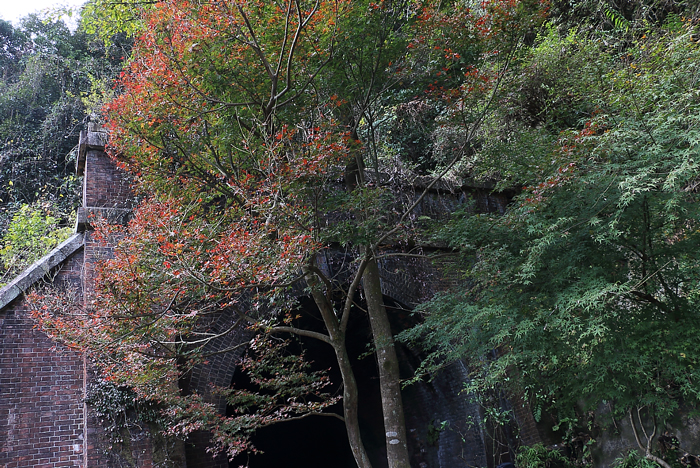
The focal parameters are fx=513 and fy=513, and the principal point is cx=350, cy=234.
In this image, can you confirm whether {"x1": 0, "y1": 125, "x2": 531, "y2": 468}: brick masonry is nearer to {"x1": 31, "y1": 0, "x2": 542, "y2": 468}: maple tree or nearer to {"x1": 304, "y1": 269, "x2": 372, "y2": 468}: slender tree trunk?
{"x1": 31, "y1": 0, "x2": 542, "y2": 468}: maple tree

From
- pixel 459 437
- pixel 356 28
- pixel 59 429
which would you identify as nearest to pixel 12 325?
Result: pixel 59 429

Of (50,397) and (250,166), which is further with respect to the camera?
(50,397)

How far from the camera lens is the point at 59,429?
6359 mm

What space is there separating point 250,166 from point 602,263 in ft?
14.1

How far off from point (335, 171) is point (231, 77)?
1.67 metres

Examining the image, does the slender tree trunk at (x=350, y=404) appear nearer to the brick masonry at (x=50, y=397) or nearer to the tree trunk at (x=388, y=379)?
the tree trunk at (x=388, y=379)

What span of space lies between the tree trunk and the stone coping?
405 centimetres

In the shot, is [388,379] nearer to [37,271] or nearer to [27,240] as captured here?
[37,271]

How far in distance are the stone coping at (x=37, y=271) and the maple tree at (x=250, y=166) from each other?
0.68 metres

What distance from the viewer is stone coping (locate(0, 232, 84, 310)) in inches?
259

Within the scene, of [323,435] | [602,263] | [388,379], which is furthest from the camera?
[323,435]

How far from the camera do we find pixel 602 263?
5.89 metres

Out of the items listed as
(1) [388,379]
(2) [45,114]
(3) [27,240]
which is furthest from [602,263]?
(2) [45,114]

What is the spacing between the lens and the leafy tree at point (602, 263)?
17.5 ft
